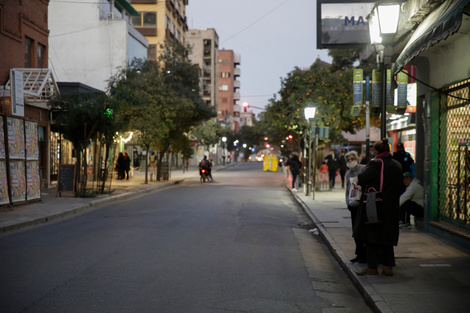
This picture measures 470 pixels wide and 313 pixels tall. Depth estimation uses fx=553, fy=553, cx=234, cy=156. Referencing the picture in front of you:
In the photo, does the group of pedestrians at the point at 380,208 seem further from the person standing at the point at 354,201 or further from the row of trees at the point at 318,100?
the row of trees at the point at 318,100

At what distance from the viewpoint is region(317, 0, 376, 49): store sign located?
14969mm

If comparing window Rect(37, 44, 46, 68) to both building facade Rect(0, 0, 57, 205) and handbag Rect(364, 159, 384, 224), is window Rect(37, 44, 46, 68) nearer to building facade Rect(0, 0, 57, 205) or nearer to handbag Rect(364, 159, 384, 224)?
building facade Rect(0, 0, 57, 205)

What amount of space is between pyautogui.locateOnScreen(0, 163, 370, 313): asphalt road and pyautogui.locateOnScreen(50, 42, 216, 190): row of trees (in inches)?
297

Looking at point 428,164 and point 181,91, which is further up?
point 181,91

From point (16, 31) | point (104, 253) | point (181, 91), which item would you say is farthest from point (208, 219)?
point (181, 91)

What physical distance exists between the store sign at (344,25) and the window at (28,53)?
14.8 metres

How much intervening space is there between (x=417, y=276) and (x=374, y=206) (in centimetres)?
110

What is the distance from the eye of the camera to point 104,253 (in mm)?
8977

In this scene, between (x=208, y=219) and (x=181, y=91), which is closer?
(x=208, y=219)

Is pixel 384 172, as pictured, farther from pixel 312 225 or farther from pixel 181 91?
pixel 181 91

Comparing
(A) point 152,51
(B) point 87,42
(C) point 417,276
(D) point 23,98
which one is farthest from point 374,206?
(A) point 152,51

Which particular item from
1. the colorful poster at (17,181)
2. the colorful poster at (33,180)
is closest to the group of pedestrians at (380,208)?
the colorful poster at (17,181)

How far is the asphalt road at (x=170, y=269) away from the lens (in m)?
6.01

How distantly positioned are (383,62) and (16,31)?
18.1 m
